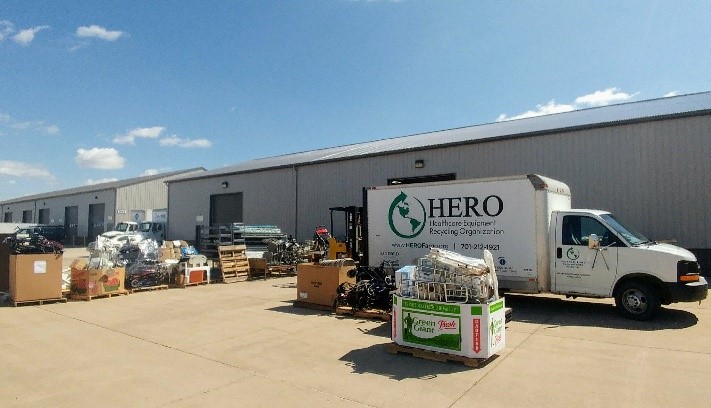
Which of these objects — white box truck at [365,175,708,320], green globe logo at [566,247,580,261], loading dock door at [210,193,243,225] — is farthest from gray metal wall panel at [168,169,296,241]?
green globe logo at [566,247,580,261]

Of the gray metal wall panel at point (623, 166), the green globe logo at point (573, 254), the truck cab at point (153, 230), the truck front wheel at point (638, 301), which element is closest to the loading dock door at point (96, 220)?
the truck cab at point (153, 230)

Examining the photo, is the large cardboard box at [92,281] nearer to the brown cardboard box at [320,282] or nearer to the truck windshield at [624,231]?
the brown cardboard box at [320,282]

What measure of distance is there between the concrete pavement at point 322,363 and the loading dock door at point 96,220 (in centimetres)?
3448

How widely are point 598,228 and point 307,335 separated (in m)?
6.08

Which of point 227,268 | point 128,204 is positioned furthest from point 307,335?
point 128,204

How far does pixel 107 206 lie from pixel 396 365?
132 ft

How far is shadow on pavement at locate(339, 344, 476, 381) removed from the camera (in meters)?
5.14

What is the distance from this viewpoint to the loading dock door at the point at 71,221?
1692 inches

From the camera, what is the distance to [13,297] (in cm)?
982

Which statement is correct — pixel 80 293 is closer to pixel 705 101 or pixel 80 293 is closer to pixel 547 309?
pixel 547 309

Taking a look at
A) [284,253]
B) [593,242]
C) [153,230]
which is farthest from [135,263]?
[153,230]

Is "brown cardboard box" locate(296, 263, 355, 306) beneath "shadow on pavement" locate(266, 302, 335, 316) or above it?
above

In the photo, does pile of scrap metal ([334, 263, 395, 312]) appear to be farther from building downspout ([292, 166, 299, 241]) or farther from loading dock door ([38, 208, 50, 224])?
loading dock door ([38, 208, 50, 224])

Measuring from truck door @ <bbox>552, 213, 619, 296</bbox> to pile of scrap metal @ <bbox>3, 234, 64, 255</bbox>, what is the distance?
11.6m
